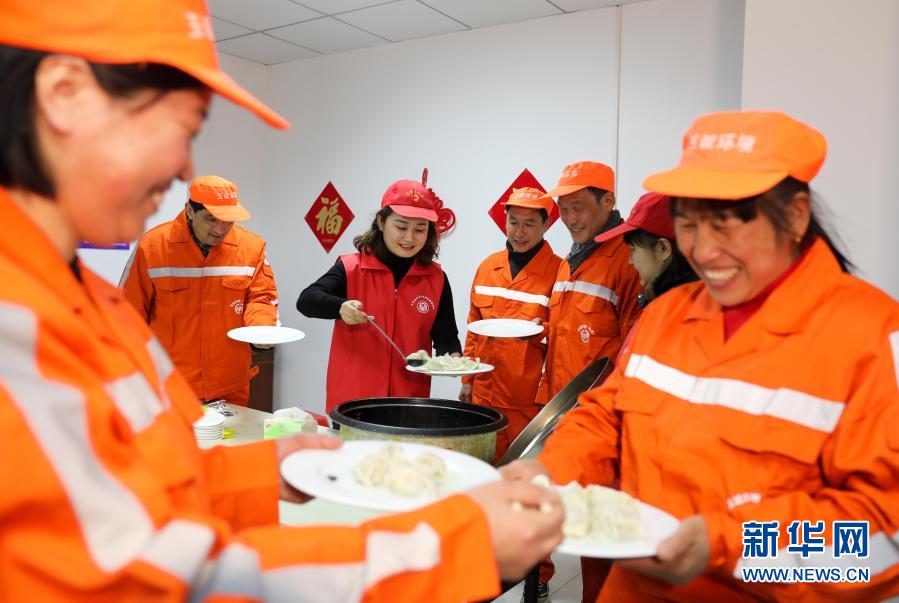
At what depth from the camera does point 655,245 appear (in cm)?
252

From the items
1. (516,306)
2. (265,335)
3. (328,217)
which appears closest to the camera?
(265,335)

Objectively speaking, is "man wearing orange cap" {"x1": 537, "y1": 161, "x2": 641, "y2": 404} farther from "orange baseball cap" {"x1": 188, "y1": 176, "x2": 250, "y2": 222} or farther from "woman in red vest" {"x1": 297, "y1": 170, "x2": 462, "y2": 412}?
"orange baseball cap" {"x1": 188, "y1": 176, "x2": 250, "y2": 222}

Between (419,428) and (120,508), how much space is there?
1.20 m

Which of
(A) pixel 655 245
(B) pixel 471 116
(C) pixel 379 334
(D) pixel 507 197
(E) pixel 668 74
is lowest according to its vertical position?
(C) pixel 379 334

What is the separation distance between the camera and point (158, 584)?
2.21 ft

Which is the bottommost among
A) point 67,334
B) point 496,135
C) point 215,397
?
point 215,397

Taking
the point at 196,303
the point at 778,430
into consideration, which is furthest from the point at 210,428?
the point at 778,430

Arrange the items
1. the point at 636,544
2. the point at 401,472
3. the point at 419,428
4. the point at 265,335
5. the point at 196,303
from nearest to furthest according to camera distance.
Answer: the point at 636,544 → the point at 401,472 → the point at 419,428 → the point at 265,335 → the point at 196,303

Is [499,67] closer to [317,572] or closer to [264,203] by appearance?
[264,203]

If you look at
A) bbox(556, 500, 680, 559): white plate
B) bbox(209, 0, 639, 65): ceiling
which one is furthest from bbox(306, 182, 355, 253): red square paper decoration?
bbox(556, 500, 680, 559): white plate

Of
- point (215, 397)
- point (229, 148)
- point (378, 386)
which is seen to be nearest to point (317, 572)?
point (378, 386)

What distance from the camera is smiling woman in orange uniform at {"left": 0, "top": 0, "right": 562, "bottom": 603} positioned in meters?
0.63

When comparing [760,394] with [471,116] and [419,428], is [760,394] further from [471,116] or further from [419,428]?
[471,116]

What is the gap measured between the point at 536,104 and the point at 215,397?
9.56 feet
